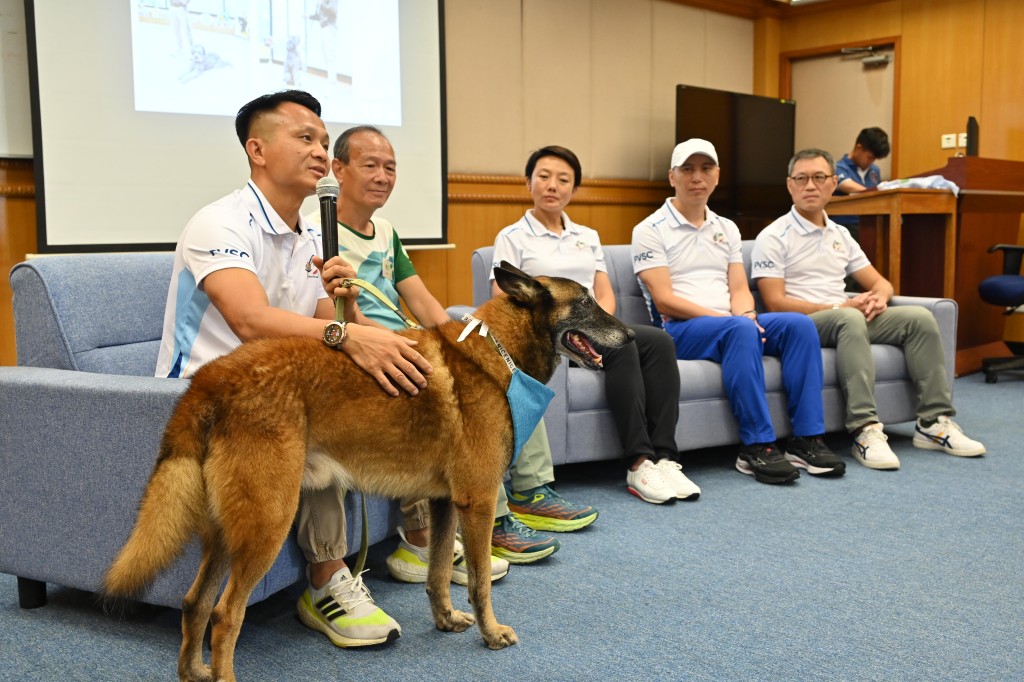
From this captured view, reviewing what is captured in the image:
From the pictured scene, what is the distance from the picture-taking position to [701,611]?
205 cm

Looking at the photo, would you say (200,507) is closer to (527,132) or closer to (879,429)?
(879,429)

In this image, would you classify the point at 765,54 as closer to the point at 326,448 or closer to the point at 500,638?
the point at 500,638

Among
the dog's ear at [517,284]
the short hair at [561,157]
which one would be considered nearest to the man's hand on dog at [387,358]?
the dog's ear at [517,284]

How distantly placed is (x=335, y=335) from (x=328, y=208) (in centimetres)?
25

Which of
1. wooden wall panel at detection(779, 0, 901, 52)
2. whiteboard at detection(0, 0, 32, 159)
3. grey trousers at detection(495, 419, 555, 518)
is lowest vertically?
grey trousers at detection(495, 419, 555, 518)

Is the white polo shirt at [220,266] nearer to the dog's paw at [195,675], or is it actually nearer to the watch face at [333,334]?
the watch face at [333,334]

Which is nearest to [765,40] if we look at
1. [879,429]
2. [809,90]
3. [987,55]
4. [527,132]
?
[809,90]

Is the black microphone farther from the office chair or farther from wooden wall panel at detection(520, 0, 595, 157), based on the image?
the office chair

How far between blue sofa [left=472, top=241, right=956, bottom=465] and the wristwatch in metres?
1.35

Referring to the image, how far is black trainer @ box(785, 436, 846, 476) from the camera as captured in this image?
3.22 m

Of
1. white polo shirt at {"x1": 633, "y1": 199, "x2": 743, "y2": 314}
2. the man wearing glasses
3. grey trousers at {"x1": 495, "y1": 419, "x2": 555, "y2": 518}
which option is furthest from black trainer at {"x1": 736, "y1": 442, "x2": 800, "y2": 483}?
grey trousers at {"x1": 495, "y1": 419, "x2": 555, "y2": 518}

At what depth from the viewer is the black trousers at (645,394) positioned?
303cm

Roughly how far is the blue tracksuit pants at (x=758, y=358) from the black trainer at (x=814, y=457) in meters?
0.04

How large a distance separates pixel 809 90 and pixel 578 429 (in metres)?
5.83
